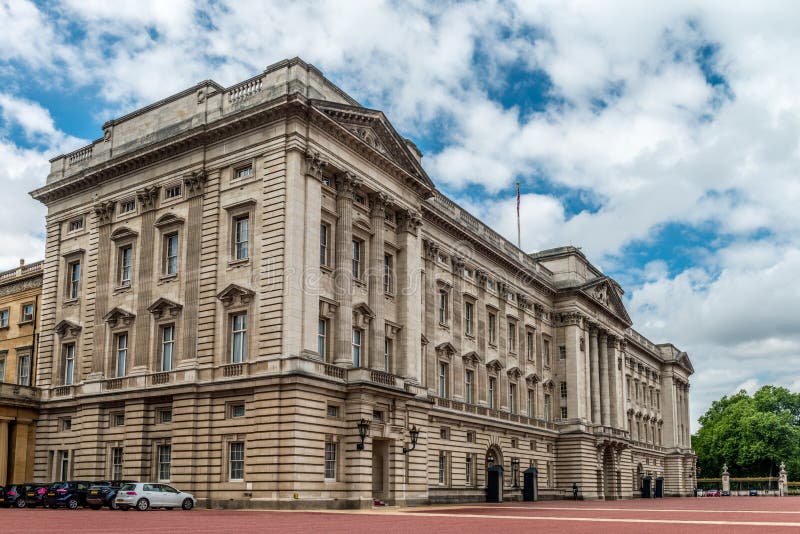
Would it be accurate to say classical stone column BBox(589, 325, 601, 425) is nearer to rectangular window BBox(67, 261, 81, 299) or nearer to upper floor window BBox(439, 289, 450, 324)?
upper floor window BBox(439, 289, 450, 324)

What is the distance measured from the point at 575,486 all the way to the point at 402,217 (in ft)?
119

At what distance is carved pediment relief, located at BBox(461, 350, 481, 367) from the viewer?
65.6 m

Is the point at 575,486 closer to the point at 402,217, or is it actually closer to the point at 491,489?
the point at 491,489

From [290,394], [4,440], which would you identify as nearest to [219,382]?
[290,394]

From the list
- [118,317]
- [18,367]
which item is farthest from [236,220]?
[18,367]

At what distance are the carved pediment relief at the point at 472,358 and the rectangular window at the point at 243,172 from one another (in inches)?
1010

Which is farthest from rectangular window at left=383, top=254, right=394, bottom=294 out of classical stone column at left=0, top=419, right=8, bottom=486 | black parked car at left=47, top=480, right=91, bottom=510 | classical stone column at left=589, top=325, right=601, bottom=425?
classical stone column at left=589, top=325, right=601, bottom=425

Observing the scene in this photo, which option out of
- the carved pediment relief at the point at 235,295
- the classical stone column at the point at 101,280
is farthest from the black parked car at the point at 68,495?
the carved pediment relief at the point at 235,295

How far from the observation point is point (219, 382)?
43625 millimetres

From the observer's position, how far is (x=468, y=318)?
67.6 meters

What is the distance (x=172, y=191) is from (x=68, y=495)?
689 inches

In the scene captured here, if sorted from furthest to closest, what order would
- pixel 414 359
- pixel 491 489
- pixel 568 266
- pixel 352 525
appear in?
pixel 568 266 < pixel 491 489 < pixel 414 359 < pixel 352 525

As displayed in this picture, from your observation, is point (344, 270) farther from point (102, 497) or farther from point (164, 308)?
point (102, 497)

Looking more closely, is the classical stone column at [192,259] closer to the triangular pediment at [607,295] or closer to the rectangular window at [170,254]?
the rectangular window at [170,254]
